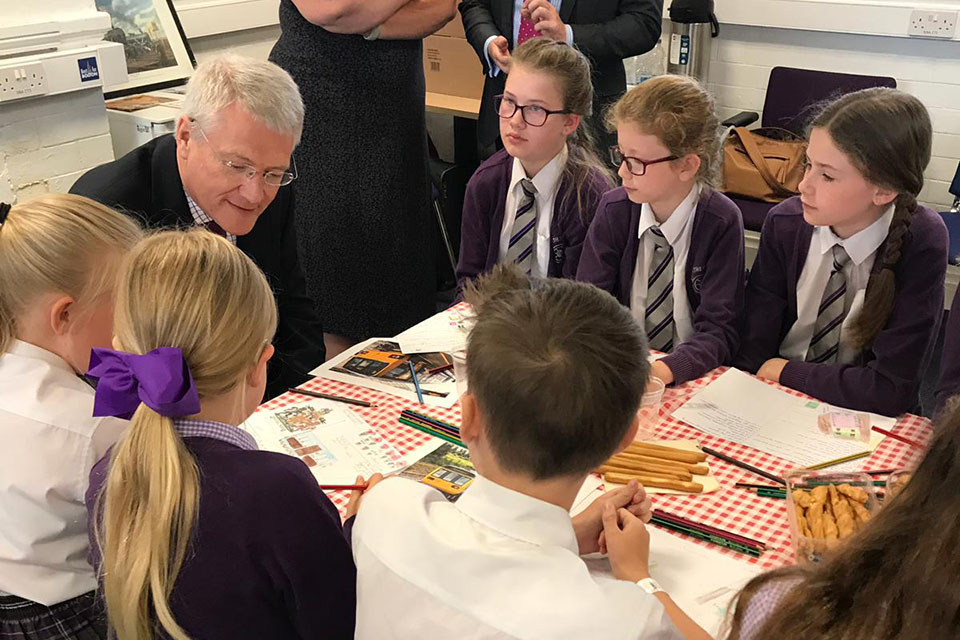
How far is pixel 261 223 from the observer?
228 cm

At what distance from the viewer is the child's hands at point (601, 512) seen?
1.34 meters

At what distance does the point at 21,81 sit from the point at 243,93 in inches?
61.0

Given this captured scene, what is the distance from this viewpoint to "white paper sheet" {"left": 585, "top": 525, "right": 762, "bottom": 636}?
1.26 meters

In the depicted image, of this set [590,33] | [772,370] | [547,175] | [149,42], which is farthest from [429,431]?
[149,42]

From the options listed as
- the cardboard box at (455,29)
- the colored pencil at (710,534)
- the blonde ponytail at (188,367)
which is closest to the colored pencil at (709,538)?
the colored pencil at (710,534)

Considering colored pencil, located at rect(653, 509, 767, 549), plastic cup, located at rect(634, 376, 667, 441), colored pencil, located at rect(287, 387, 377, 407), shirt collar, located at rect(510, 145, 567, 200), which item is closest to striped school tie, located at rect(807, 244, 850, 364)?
plastic cup, located at rect(634, 376, 667, 441)

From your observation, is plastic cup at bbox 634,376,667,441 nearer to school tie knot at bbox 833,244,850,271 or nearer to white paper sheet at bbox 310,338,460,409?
white paper sheet at bbox 310,338,460,409

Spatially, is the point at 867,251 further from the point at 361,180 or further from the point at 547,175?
the point at 361,180

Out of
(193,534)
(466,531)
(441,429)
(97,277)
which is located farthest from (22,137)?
(466,531)

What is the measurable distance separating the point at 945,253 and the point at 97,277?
177cm

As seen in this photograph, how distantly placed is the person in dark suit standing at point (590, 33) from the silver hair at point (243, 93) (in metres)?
1.31

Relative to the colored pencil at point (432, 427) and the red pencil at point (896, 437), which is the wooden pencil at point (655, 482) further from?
the red pencil at point (896, 437)

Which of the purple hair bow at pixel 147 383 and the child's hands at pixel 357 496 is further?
Answer: the child's hands at pixel 357 496

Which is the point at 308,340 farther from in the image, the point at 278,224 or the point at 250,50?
the point at 250,50
